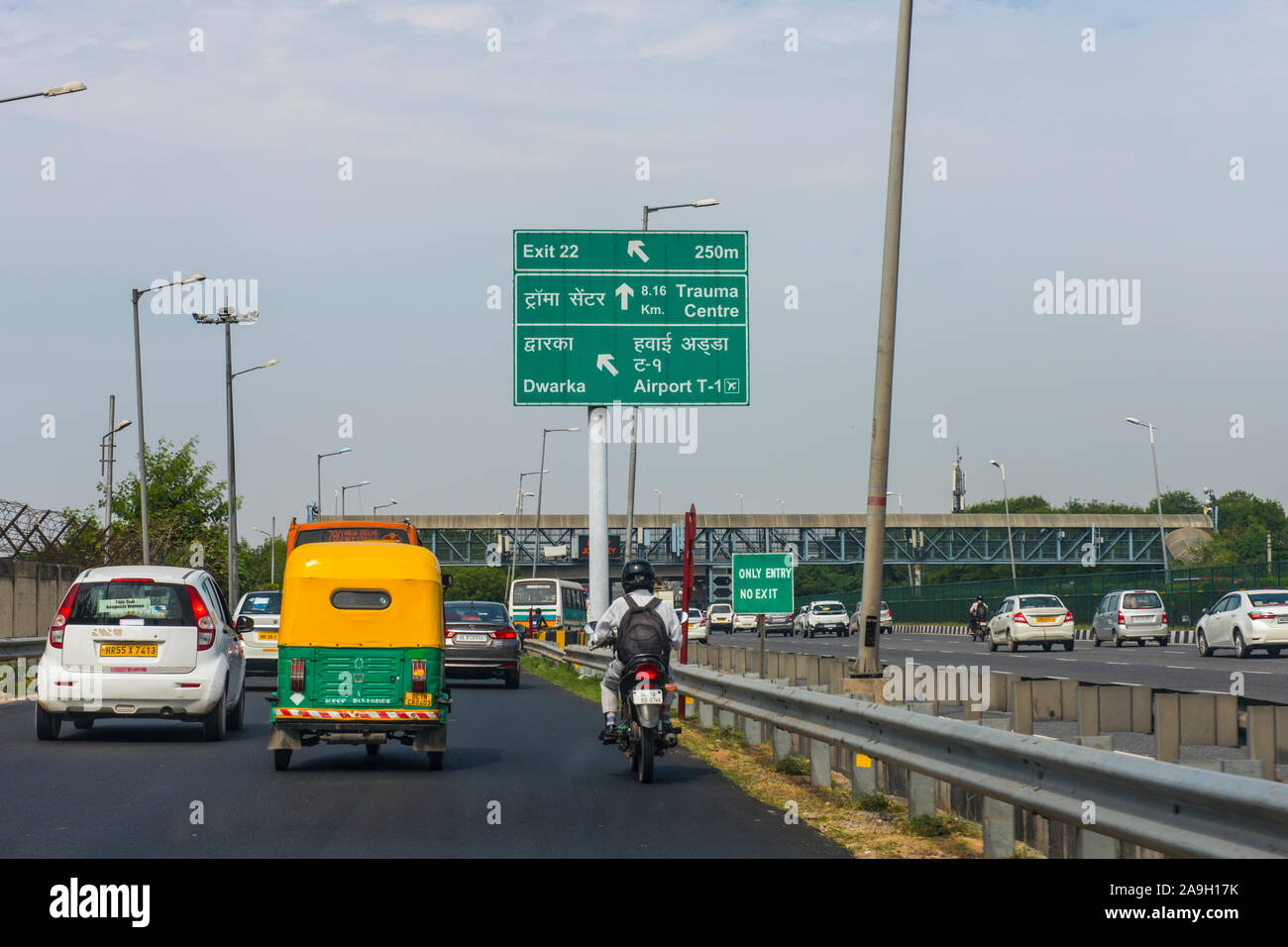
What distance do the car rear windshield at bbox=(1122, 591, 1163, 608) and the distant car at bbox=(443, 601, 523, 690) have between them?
72.7ft

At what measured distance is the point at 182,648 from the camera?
16.3 metres

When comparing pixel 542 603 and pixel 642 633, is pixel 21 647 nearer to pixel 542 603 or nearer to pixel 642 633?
pixel 642 633

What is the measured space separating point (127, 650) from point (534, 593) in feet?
147

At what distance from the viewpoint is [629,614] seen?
43.2 feet

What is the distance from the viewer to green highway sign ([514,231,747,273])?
89.1 ft

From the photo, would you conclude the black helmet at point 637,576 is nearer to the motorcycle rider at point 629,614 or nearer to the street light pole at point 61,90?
the motorcycle rider at point 629,614

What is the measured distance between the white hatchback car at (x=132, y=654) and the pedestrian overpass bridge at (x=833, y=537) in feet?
315

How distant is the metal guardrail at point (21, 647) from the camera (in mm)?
26672

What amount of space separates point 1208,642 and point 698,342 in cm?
1654

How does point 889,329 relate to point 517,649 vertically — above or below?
above

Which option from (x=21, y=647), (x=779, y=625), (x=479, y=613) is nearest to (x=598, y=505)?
(x=479, y=613)

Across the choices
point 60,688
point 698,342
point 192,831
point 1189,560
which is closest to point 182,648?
point 60,688
